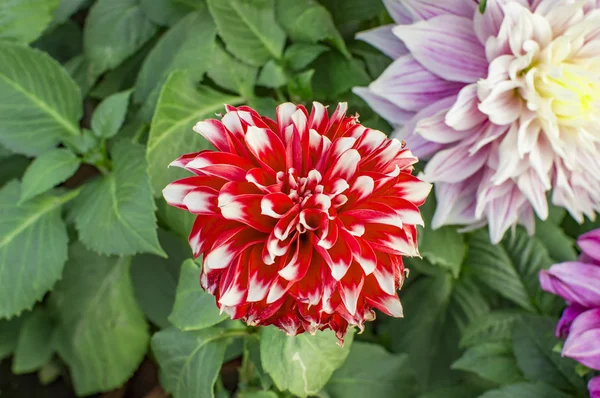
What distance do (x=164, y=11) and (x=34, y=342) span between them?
395 mm

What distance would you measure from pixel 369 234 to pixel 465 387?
1.03 feet

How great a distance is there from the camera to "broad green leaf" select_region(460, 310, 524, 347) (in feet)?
1.80

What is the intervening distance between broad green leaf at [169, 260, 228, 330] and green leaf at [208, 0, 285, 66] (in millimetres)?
218

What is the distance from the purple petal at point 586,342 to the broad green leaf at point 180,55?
1.18 feet

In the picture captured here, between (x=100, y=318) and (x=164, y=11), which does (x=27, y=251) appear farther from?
(x=164, y=11)

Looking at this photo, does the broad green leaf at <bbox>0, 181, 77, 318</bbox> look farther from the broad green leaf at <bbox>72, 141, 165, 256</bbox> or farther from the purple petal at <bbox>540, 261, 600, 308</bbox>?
the purple petal at <bbox>540, 261, 600, 308</bbox>

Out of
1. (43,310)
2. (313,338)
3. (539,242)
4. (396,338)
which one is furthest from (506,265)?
(43,310)

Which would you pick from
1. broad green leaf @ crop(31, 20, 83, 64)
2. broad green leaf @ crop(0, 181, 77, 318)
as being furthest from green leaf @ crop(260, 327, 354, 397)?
broad green leaf @ crop(31, 20, 83, 64)

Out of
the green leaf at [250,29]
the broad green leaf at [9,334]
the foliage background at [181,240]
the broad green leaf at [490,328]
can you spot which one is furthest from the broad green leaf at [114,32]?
the broad green leaf at [490,328]

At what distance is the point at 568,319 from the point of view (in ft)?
1.45

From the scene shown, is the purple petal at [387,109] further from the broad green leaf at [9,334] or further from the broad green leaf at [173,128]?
the broad green leaf at [9,334]

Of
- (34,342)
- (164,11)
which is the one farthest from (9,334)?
(164,11)

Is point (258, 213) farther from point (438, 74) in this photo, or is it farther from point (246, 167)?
point (438, 74)

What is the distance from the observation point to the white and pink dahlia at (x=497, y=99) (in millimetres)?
433
